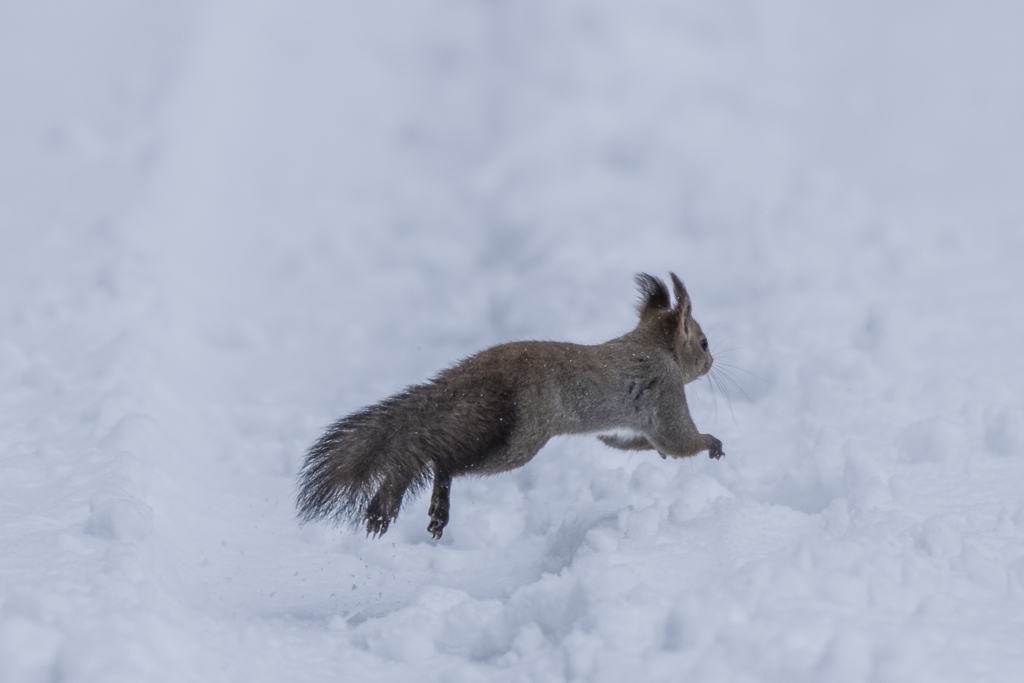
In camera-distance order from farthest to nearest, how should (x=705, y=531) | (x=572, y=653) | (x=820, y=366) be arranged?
(x=820, y=366) → (x=705, y=531) → (x=572, y=653)

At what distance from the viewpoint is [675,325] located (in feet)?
17.7

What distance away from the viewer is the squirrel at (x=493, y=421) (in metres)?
4.00

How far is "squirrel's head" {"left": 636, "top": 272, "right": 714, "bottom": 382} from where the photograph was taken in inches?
212

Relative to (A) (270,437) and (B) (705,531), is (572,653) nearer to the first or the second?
(B) (705,531)

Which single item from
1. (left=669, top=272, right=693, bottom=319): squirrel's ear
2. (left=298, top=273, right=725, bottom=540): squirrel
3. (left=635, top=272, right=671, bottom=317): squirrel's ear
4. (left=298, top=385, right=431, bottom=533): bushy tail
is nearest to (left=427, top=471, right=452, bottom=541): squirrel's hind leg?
(left=298, top=273, right=725, bottom=540): squirrel

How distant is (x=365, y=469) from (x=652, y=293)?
100.0 inches

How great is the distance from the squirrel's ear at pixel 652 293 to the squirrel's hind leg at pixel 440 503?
6.78ft

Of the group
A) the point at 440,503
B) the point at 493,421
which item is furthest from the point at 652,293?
the point at 440,503

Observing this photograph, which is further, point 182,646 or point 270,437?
point 270,437

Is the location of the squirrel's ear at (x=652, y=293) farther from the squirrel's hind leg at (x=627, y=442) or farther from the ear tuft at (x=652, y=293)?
the squirrel's hind leg at (x=627, y=442)

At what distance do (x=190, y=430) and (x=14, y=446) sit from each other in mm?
1200

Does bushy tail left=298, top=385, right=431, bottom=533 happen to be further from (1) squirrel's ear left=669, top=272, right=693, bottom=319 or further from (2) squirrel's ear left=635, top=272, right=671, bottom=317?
(2) squirrel's ear left=635, top=272, right=671, bottom=317

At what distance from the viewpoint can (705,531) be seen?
4145 mm

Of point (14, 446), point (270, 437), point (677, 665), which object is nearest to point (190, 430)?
point (270, 437)
